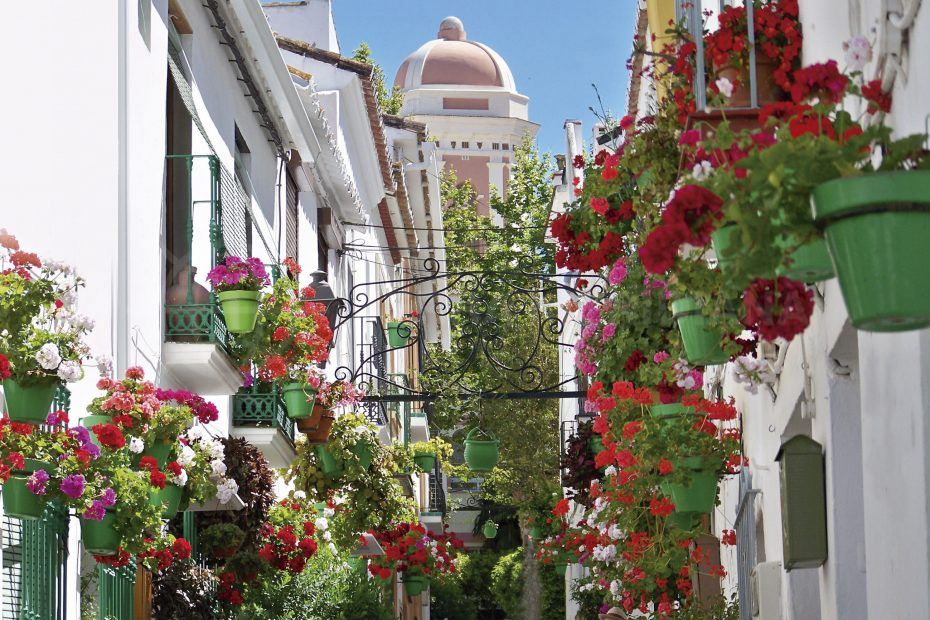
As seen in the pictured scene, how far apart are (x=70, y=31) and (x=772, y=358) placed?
4858 mm

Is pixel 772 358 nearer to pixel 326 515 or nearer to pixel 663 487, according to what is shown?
pixel 663 487

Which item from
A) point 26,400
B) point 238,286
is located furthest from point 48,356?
point 238,286

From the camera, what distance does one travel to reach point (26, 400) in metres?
7.02

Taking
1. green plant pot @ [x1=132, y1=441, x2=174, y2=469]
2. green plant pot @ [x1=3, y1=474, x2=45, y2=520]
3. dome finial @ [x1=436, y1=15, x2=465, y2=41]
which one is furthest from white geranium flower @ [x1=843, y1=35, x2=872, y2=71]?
dome finial @ [x1=436, y1=15, x2=465, y2=41]

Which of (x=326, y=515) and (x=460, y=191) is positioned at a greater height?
(x=460, y=191)

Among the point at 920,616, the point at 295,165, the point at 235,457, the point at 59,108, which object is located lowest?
the point at 920,616

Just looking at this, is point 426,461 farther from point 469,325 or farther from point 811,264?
point 811,264

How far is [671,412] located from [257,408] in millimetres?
5728

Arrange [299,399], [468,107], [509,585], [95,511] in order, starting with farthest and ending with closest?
[468,107] < [509,585] < [299,399] < [95,511]

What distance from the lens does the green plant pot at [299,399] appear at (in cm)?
1350

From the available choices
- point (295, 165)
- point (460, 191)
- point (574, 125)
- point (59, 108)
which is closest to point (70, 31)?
point (59, 108)

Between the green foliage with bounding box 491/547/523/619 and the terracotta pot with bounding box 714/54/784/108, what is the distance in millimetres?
33436

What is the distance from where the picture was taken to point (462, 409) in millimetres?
18672

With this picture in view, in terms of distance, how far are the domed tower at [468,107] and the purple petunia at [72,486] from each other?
65.5 m
